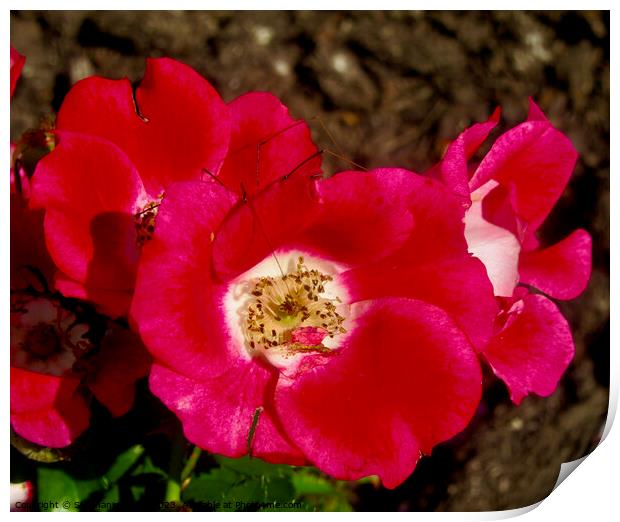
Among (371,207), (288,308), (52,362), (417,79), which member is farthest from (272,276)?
(417,79)

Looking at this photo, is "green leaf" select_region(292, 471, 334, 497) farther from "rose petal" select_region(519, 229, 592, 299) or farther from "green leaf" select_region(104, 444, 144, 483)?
"rose petal" select_region(519, 229, 592, 299)

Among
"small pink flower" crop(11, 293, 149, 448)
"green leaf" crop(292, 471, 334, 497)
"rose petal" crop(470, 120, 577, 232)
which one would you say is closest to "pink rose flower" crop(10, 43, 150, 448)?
"small pink flower" crop(11, 293, 149, 448)

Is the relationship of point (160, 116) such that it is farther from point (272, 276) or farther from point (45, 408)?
point (45, 408)

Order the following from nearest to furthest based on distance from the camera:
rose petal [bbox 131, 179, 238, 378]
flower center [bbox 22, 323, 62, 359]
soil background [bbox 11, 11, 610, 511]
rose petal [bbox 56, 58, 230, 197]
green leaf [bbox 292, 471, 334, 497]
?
rose petal [bbox 131, 179, 238, 378] < rose petal [bbox 56, 58, 230, 197] < flower center [bbox 22, 323, 62, 359] < soil background [bbox 11, 11, 610, 511] < green leaf [bbox 292, 471, 334, 497]

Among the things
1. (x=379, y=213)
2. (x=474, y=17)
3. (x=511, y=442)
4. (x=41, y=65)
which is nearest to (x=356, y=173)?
(x=379, y=213)

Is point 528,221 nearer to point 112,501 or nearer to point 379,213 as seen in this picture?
point 379,213

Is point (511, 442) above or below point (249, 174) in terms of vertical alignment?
below

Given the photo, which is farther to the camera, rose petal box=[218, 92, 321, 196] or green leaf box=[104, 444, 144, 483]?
green leaf box=[104, 444, 144, 483]
